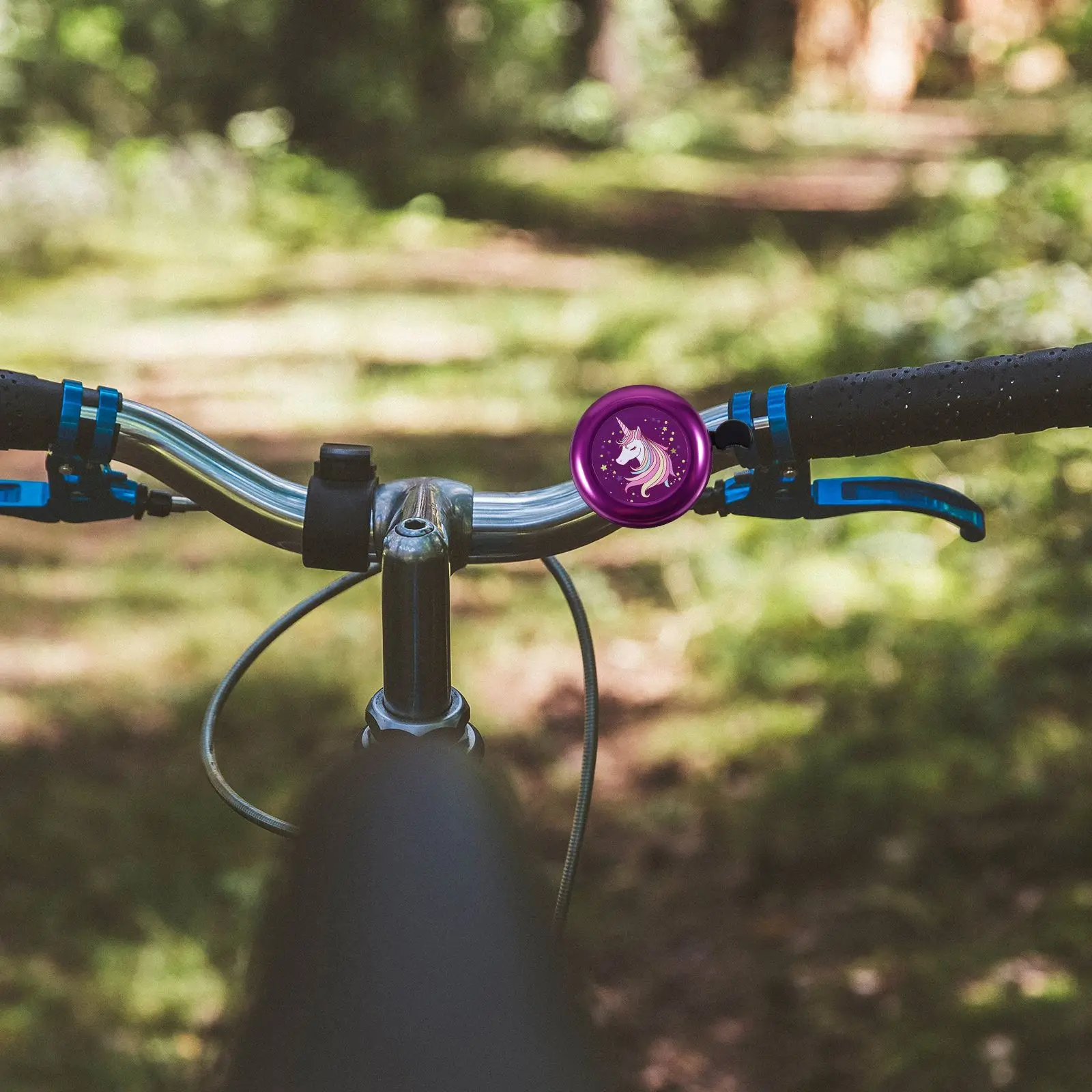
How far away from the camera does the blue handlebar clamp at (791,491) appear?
1223 mm

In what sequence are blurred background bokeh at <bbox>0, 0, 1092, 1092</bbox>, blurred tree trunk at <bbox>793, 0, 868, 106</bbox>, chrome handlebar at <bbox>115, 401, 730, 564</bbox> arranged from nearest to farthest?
chrome handlebar at <bbox>115, 401, 730, 564</bbox>
blurred background bokeh at <bbox>0, 0, 1092, 1092</bbox>
blurred tree trunk at <bbox>793, 0, 868, 106</bbox>

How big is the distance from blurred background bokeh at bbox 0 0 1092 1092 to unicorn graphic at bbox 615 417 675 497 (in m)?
0.33

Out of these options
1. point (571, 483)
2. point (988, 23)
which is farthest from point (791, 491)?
point (988, 23)

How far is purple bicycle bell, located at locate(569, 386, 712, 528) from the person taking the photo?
1.10m

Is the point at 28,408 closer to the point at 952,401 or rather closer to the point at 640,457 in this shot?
the point at 640,457

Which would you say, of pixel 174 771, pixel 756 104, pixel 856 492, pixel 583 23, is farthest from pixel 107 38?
pixel 856 492

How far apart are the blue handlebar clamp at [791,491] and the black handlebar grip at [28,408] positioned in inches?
24.9

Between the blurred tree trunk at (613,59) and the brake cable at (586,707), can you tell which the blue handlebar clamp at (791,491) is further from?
the blurred tree trunk at (613,59)

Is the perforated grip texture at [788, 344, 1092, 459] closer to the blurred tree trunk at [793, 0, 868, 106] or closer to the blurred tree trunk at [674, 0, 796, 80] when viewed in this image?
the blurred tree trunk at [793, 0, 868, 106]

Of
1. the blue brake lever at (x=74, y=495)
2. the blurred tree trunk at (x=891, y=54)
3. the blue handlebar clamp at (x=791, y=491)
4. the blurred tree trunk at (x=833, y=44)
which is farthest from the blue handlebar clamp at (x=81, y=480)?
the blurred tree trunk at (x=891, y=54)

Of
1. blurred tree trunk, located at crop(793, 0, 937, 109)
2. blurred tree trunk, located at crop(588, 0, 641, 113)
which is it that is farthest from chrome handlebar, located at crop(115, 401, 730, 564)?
blurred tree trunk, located at crop(793, 0, 937, 109)

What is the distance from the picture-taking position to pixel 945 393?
4.13ft

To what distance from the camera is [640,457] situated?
43.6 inches

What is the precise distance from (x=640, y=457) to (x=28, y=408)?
0.60 metres
